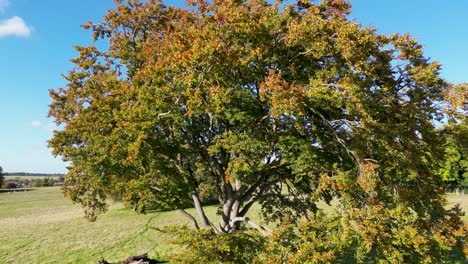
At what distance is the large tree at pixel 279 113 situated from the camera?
12.4m

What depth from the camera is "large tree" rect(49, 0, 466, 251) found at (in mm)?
12398

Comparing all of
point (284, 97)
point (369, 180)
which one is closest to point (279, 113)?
point (284, 97)

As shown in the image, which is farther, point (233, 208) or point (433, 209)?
point (233, 208)

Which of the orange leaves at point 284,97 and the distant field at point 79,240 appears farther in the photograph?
the distant field at point 79,240

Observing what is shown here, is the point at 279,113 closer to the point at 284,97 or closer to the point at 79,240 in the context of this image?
the point at 284,97

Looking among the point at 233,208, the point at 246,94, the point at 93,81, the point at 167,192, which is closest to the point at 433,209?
the point at 246,94

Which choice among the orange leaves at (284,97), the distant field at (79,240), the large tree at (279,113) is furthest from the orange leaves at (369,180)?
the distant field at (79,240)

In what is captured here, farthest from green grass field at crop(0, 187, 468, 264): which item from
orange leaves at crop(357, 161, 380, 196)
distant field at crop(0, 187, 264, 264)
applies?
orange leaves at crop(357, 161, 380, 196)

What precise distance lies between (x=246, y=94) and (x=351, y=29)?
4844 mm

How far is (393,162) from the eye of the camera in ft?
43.1

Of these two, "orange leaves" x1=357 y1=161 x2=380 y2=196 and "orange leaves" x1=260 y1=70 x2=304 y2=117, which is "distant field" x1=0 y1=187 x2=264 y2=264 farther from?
"orange leaves" x1=357 y1=161 x2=380 y2=196

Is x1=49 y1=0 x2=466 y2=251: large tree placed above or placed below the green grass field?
above

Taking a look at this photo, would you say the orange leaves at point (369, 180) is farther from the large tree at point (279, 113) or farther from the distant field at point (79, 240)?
the distant field at point (79, 240)

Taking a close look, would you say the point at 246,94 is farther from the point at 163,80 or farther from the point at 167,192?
the point at 167,192
